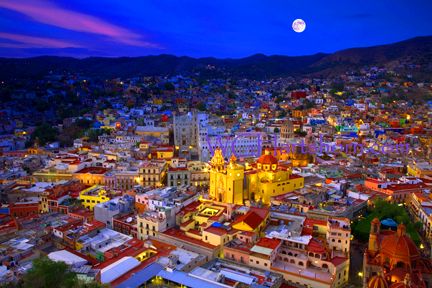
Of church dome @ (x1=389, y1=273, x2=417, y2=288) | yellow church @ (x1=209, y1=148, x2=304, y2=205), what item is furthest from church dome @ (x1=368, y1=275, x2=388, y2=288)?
yellow church @ (x1=209, y1=148, x2=304, y2=205)

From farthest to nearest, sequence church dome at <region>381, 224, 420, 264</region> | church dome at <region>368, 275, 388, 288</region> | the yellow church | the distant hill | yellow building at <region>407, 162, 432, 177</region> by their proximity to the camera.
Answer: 1. the distant hill
2. yellow building at <region>407, 162, 432, 177</region>
3. the yellow church
4. church dome at <region>381, 224, 420, 264</region>
5. church dome at <region>368, 275, 388, 288</region>

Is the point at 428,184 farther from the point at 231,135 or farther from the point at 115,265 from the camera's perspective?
the point at 115,265

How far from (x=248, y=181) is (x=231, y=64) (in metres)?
171

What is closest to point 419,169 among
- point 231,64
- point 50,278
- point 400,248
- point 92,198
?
point 400,248

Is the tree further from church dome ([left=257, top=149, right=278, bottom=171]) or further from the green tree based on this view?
church dome ([left=257, top=149, right=278, bottom=171])

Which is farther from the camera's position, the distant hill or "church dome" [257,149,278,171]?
the distant hill

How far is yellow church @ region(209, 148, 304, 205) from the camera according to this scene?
105ft

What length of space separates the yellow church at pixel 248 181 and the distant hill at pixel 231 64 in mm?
128071

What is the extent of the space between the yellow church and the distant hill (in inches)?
5042

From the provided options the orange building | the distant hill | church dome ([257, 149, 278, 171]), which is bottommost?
the orange building

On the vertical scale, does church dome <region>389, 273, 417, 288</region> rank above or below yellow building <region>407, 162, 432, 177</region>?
below

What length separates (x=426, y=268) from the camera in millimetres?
20312

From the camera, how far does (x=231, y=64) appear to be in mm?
199250

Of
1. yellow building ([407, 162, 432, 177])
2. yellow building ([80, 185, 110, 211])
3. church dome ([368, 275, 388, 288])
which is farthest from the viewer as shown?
yellow building ([407, 162, 432, 177])
